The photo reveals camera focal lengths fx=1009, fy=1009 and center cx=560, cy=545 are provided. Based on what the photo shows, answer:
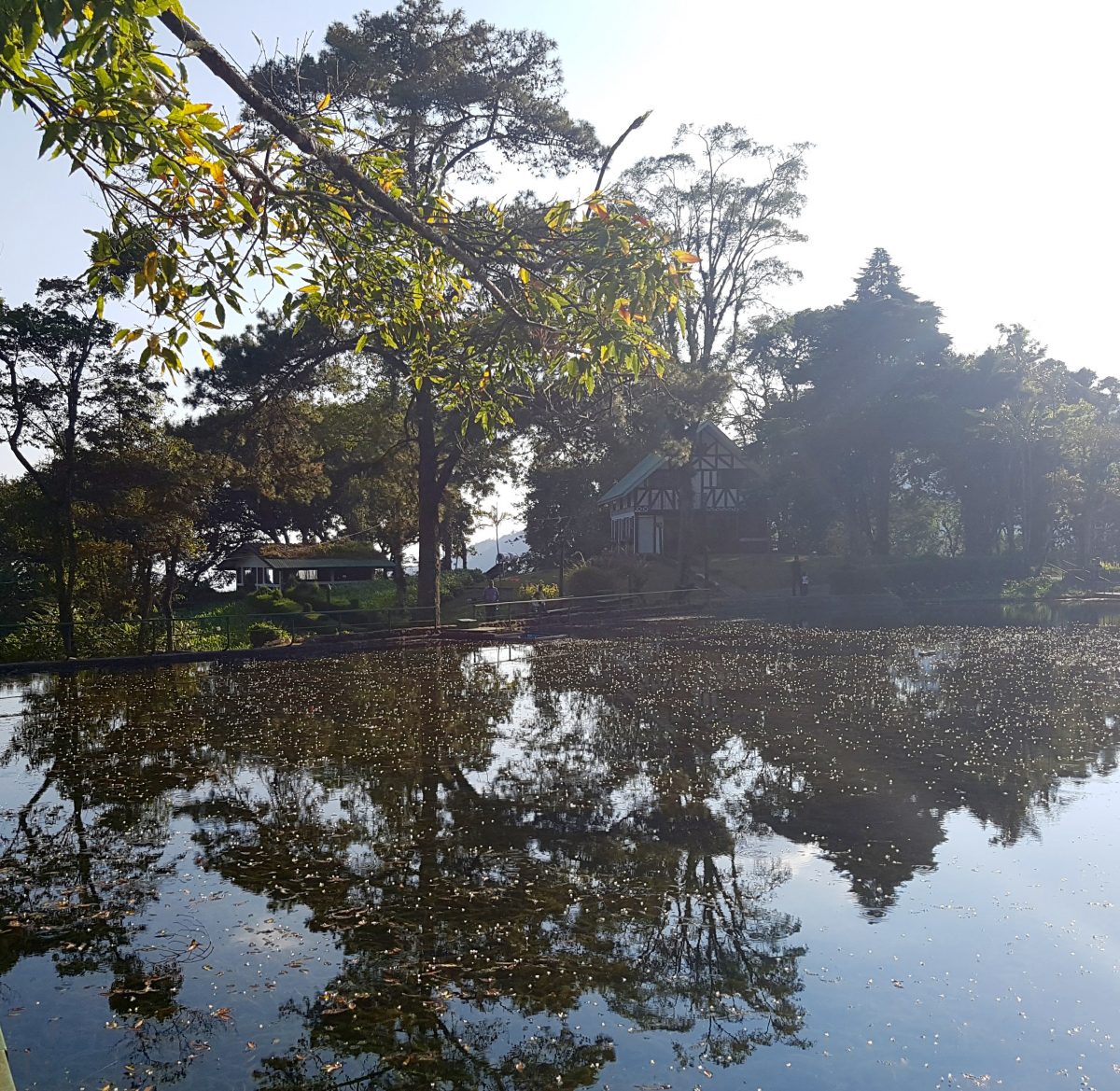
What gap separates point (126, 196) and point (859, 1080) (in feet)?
20.0

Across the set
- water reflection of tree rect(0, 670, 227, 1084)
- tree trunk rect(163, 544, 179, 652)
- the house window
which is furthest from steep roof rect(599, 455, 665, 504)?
water reflection of tree rect(0, 670, 227, 1084)

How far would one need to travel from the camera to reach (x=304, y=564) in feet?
172

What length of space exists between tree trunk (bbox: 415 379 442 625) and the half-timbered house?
21525 millimetres

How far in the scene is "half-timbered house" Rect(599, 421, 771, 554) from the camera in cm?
5550

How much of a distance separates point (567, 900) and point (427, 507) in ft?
91.3

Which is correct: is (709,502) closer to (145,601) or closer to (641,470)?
(641,470)

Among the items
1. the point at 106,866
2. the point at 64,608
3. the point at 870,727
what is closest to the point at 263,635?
the point at 64,608

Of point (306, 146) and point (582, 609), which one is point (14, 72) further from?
point (582, 609)

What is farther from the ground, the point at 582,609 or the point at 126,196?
the point at 126,196

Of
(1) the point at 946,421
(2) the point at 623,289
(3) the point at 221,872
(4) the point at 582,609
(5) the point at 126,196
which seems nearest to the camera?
(5) the point at 126,196

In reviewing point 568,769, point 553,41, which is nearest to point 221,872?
point 568,769

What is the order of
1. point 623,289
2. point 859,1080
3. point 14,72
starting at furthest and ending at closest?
point 623,289, point 859,1080, point 14,72

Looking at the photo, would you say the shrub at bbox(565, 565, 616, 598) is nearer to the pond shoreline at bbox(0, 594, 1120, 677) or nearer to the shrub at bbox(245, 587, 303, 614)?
the pond shoreline at bbox(0, 594, 1120, 677)

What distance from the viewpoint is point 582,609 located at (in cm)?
3953
